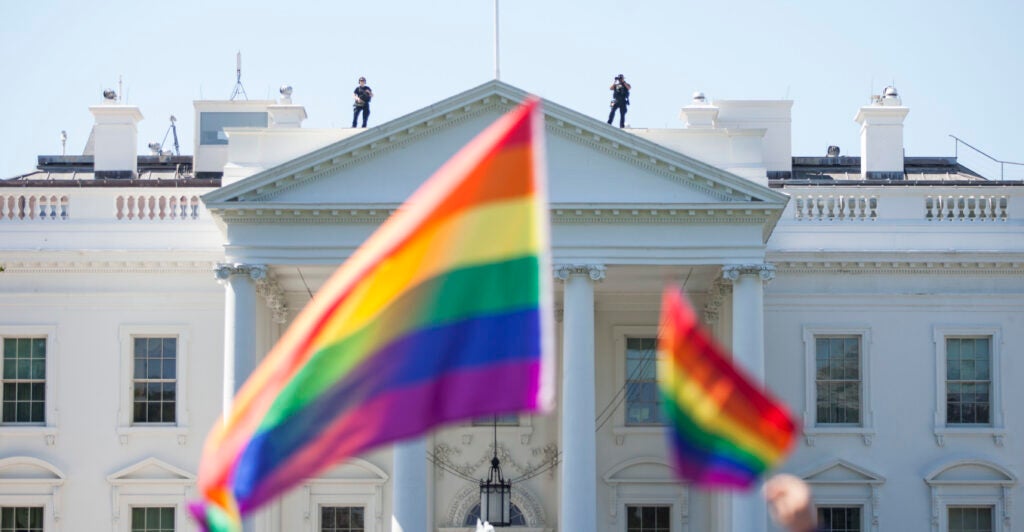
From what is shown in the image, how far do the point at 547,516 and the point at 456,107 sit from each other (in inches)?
357

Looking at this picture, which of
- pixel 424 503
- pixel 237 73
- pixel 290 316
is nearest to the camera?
pixel 424 503

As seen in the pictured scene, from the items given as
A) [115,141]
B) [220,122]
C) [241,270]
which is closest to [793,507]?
[241,270]

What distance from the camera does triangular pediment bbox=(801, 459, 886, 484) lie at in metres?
36.5

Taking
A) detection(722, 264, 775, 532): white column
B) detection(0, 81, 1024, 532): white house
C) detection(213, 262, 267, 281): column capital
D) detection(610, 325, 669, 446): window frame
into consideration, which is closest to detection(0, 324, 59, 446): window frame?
detection(0, 81, 1024, 532): white house

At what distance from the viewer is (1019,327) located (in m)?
37.0

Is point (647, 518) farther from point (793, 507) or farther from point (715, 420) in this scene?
point (793, 507)

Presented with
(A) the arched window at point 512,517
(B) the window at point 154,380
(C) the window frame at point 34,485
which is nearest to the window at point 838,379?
(A) the arched window at point 512,517

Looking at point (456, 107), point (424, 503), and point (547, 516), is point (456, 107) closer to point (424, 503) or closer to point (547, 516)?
point (424, 503)

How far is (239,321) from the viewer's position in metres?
32.6

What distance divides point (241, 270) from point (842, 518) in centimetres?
1257

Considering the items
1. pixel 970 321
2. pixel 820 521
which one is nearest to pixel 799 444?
pixel 820 521

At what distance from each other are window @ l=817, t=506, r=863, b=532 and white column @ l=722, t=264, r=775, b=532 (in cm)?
425

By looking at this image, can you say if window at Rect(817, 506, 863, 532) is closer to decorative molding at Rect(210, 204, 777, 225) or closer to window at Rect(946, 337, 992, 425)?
window at Rect(946, 337, 992, 425)

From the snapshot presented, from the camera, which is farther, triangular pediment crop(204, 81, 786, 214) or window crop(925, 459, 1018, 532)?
window crop(925, 459, 1018, 532)
